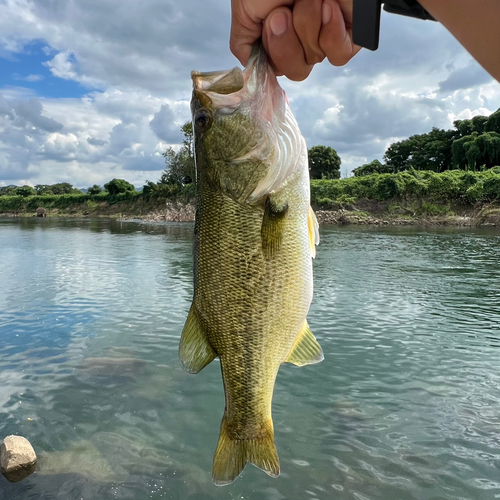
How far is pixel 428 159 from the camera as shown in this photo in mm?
75562

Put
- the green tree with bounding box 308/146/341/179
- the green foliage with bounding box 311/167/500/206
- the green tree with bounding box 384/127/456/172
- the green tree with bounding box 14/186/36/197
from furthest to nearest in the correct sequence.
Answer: the green tree with bounding box 14/186/36/197 < the green tree with bounding box 308/146/341/179 < the green tree with bounding box 384/127/456/172 < the green foliage with bounding box 311/167/500/206

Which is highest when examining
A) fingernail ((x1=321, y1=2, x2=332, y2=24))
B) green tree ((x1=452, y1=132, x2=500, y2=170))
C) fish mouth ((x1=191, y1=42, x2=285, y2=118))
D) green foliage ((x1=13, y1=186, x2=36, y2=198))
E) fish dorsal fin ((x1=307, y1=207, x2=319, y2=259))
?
green tree ((x1=452, y1=132, x2=500, y2=170))

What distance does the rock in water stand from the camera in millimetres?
6617

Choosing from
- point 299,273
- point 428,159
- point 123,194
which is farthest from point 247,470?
point 123,194

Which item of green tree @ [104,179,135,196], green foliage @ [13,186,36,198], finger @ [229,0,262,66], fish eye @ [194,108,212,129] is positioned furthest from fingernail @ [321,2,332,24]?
green foliage @ [13,186,36,198]

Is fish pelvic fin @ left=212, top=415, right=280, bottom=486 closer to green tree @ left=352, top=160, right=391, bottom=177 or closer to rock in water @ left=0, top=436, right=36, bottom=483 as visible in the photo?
rock in water @ left=0, top=436, right=36, bottom=483

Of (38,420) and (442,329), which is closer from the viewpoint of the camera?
(38,420)

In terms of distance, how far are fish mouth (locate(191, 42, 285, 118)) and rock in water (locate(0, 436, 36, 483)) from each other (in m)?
6.44

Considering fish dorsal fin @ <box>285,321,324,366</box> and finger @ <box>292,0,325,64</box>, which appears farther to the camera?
fish dorsal fin @ <box>285,321,324,366</box>

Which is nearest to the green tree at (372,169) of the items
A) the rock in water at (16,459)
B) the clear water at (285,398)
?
the clear water at (285,398)

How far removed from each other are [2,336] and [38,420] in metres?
5.58

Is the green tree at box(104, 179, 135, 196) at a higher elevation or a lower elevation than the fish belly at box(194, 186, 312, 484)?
higher

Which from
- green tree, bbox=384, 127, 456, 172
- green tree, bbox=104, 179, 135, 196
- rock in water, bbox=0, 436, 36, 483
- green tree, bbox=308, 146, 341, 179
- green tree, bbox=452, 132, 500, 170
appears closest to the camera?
rock in water, bbox=0, 436, 36, 483

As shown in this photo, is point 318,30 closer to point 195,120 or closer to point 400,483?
point 195,120
